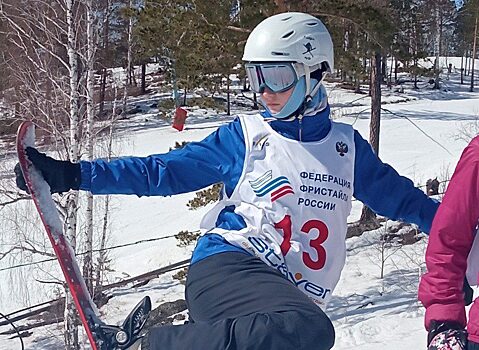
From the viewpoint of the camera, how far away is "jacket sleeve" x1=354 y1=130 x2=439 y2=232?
2.31 metres

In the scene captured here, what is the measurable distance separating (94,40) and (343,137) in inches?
324

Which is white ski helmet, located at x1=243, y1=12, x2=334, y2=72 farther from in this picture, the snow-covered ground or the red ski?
the snow-covered ground

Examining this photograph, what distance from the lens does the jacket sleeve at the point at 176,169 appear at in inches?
84.2

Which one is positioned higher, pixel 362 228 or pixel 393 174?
pixel 393 174

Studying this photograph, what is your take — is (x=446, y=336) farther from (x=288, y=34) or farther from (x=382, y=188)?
(x=288, y=34)

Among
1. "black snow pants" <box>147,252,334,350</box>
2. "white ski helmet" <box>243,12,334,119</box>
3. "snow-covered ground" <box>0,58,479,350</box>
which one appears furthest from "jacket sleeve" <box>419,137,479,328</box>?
"snow-covered ground" <box>0,58,479,350</box>

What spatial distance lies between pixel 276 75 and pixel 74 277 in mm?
1106

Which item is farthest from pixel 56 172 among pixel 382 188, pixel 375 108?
pixel 375 108

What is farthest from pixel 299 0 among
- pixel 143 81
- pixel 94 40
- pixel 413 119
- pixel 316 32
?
pixel 143 81

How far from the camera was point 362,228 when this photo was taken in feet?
43.8

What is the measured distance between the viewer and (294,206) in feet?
6.98

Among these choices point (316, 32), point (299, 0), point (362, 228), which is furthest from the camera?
point (362, 228)

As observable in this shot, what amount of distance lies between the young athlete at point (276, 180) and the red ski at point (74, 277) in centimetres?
6

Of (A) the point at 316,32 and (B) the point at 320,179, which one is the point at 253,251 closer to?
(B) the point at 320,179
